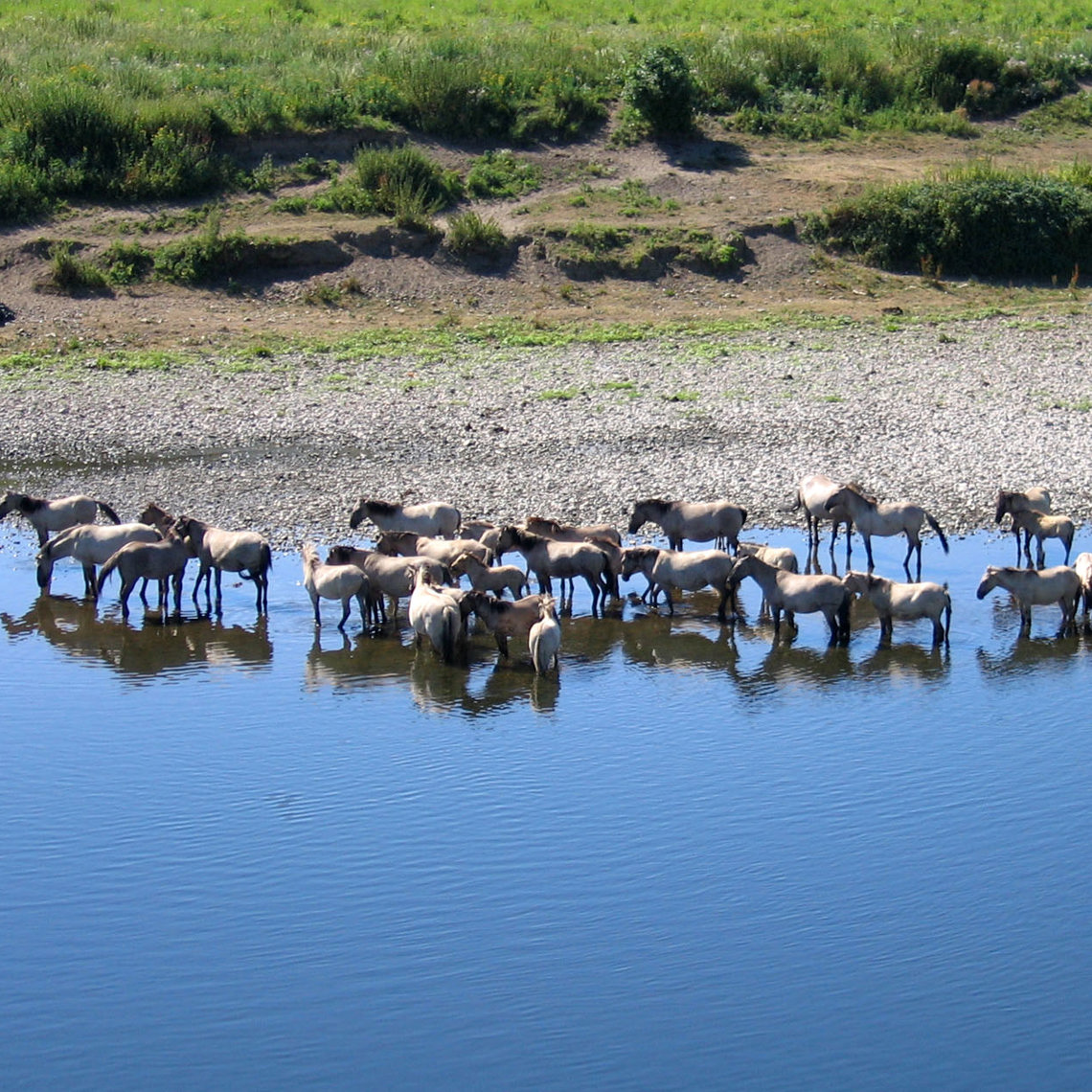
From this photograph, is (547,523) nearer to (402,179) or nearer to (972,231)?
(402,179)

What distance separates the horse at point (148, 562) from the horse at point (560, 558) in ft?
10.5

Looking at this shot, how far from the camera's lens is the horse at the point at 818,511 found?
17.1 meters

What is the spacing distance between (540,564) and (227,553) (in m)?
3.08

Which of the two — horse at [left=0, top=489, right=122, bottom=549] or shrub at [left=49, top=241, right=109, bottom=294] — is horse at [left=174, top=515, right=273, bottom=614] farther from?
shrub at [left=49, top=241, right=109, bottom=294]

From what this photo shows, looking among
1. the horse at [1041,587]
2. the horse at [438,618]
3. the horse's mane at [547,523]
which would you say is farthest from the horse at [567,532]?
the horse at [1041,587]

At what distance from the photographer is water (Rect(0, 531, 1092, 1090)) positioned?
28.1 ft

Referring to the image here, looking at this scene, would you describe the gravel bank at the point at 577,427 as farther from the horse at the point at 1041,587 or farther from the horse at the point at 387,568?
the horse at the point at 1041,587

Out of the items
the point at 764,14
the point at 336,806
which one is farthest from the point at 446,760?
the point at 764,14

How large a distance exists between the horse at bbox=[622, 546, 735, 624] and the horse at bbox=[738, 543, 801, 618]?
29 cm

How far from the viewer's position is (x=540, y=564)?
1605 centimetres

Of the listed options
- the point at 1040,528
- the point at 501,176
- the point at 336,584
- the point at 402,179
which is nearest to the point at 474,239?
the point at 402,179

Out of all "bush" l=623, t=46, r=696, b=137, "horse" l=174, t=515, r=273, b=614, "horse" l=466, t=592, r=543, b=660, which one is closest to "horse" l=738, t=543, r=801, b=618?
"horse" l=466, t=592, r=543, b=660

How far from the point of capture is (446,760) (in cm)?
1226

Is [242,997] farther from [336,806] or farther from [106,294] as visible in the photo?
[106,294]
